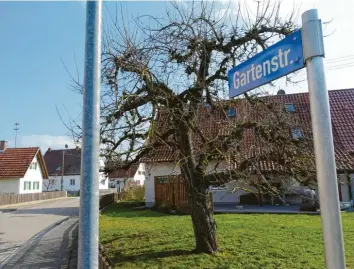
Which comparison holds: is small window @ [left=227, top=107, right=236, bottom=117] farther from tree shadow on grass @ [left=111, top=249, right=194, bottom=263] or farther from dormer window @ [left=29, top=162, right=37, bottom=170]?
dormer window @ [left=29, top=162, right=37, bottom=170]

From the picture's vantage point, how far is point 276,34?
6773 millimetres

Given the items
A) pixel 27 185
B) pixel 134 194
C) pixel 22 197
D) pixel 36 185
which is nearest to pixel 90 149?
pixel 134 194

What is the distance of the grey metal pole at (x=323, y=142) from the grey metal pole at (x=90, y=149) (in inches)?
66.9

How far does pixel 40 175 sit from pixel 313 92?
160 feet

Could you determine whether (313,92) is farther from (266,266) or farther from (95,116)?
(266,266)

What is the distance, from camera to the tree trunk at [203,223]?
740cm

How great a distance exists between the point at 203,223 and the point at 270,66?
16.3 ft

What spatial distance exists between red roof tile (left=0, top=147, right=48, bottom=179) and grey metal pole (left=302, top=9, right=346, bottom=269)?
41.2m

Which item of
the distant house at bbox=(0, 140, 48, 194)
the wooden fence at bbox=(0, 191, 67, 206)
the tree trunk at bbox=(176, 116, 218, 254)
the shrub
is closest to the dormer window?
the distant house at bbox=(0, 140, 48, 194)

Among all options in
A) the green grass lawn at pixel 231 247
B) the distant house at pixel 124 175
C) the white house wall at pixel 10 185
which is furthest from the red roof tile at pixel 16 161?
the green grass lawn at pixel 231 247

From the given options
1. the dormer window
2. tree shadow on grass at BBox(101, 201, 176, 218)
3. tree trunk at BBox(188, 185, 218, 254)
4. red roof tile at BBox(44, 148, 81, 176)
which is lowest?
tree shadow on grass at BBox(101, 201, 176, 218)

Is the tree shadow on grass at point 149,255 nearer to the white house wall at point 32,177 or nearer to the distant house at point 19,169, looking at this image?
the distant house at point 19,169

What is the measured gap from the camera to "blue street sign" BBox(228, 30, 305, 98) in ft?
9.33

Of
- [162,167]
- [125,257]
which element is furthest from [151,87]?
[162,167]
